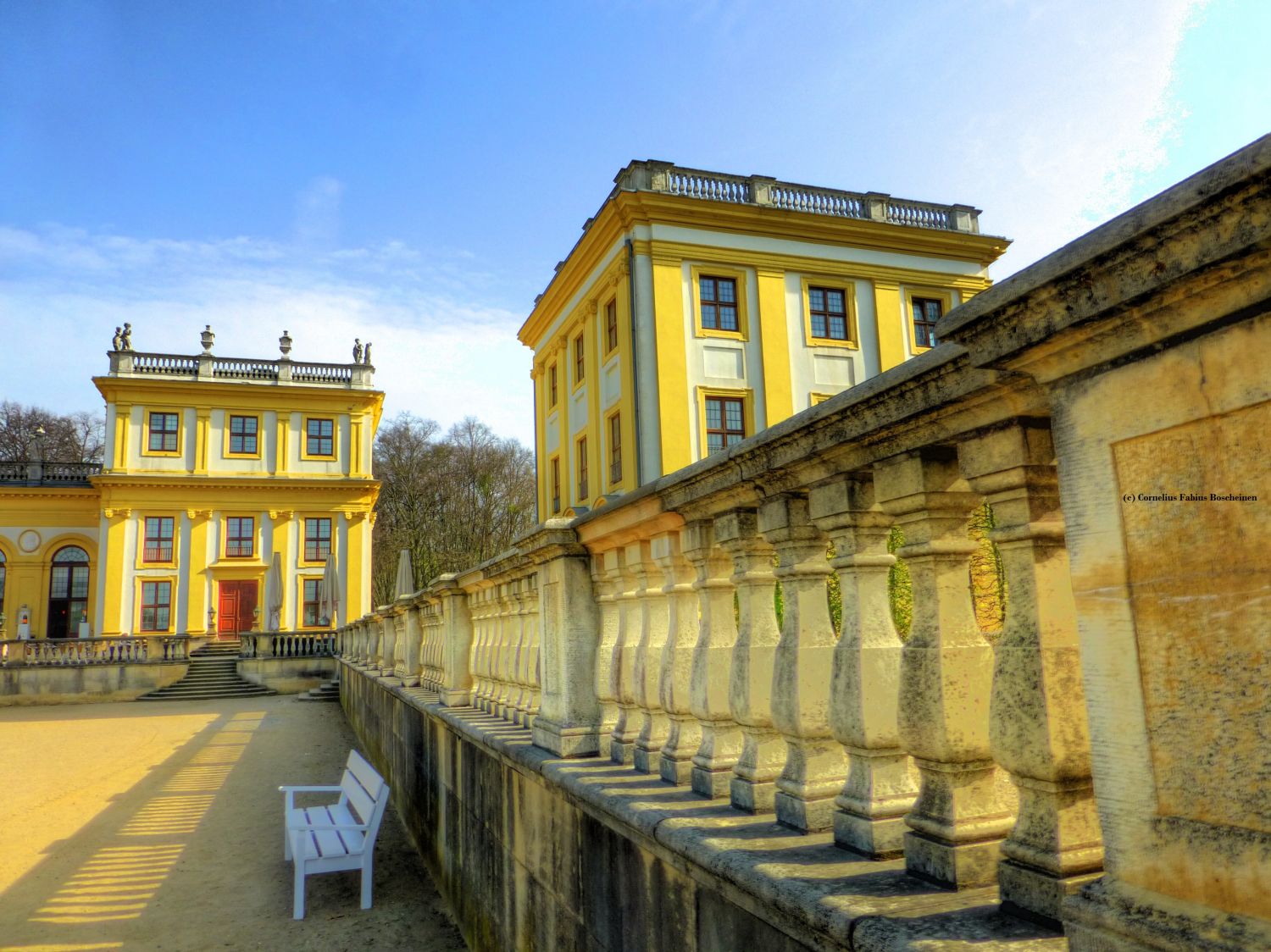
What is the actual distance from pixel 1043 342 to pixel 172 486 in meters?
37.8

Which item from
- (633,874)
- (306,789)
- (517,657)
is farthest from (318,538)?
(633,874)

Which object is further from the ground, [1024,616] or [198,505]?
[198,505]

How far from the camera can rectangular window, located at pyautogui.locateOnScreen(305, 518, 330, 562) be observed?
119ft

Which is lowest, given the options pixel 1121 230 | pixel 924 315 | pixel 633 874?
pixel 633 874

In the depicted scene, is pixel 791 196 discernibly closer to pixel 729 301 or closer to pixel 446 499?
pixel 729 301

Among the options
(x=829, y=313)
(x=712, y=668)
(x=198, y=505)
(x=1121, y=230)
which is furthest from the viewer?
(x=198, y=505)

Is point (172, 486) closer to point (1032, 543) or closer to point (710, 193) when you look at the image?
point (710, 193)

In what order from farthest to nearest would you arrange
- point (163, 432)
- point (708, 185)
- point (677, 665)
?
point (163, 432) < point (708, 185) < point (677, 665)

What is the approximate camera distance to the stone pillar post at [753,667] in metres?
2.39

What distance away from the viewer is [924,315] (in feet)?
75.5

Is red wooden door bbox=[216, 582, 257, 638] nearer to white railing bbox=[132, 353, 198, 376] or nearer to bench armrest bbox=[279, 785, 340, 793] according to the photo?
white railing bbox=[132, 353, 198, 376]

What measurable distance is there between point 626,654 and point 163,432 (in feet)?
120

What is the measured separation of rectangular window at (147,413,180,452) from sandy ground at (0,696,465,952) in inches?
956

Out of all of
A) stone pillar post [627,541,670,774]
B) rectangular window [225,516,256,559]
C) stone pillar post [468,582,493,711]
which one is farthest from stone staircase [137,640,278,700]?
stone pillar post [627,541,670,774]
